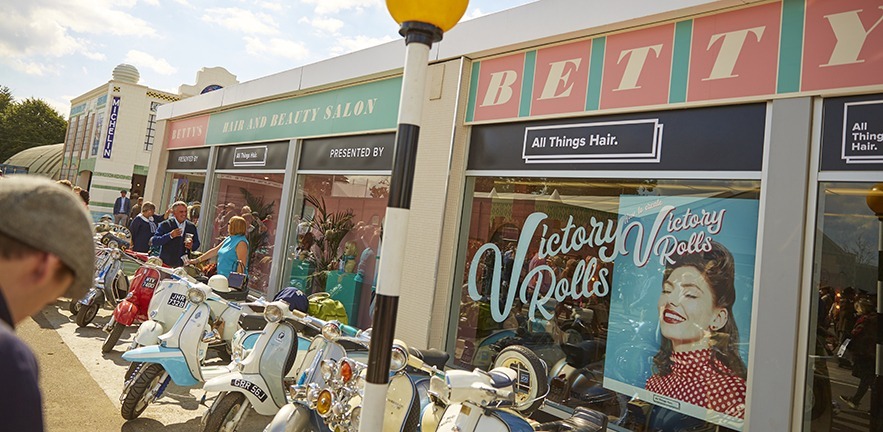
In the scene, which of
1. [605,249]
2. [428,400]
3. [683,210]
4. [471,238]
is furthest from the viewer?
[471,238]

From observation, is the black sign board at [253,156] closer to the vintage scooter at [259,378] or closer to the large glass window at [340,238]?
the large glass window at [340,238]

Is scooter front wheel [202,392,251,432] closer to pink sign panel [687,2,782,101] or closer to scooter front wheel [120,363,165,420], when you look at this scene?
scooter front wheel [120,363,165,420]

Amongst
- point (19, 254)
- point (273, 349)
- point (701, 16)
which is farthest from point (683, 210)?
point (19, 254)

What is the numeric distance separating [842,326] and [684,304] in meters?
0.99

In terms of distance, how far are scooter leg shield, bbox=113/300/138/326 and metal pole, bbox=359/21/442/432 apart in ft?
14.7

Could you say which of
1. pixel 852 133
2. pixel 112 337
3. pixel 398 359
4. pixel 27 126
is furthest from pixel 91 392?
pixel 27 126

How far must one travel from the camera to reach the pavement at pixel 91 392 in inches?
159

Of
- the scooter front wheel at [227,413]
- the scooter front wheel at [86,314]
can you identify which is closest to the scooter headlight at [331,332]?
the scooter front wheel at [227,413]

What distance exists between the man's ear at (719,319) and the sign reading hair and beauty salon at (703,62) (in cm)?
156

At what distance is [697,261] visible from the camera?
4254 millimetres

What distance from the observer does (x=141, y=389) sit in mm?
3938

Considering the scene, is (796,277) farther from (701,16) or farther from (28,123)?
(28,123)

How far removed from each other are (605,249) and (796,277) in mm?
1463

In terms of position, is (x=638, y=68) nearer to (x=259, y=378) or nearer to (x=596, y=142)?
(x=596, y=142)
